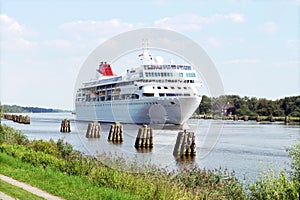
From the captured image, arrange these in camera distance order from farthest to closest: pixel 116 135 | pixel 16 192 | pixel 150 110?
pixel 150 110 → pixel 116 135 → pixel 16 192

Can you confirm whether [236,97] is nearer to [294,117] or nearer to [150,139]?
[294,117]

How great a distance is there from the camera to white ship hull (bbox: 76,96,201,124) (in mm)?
58188

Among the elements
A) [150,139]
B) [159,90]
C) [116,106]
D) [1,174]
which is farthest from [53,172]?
[116,106]

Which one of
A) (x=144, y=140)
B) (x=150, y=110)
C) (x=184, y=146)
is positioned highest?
(x=150, y=110)

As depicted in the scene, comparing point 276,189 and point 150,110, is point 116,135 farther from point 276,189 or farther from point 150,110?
point 276,189

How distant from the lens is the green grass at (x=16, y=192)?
36.2 ft

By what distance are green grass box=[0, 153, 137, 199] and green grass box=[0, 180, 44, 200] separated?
0.64 metres

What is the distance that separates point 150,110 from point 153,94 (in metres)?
2.02

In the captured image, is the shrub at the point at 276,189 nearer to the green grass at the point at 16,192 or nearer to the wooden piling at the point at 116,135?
the green grass at the point at 16,192

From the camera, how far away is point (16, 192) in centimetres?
A: 1149

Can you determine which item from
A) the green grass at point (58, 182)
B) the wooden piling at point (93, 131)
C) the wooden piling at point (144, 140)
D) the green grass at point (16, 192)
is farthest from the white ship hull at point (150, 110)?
the green grass at point (16, 192)

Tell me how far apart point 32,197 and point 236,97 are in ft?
409

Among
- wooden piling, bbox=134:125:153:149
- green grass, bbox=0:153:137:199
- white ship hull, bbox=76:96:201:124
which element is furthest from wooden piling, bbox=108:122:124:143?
green grass, bbox=0:153:137:199

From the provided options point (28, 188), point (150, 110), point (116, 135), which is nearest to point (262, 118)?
point (150, 110)
